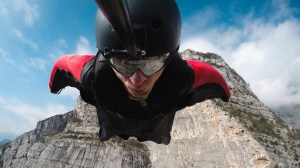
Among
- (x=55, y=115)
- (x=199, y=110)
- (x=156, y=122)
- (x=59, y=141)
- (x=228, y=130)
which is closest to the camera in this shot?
(x=156, y=122)

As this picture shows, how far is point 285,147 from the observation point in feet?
204

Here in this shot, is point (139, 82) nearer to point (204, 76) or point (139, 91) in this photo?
point (139, 91)

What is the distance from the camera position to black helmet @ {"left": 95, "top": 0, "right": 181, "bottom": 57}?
14.7ft

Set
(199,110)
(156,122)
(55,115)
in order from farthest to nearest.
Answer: (55,115) → (199,110) → (156,122)

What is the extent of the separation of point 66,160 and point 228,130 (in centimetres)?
3319

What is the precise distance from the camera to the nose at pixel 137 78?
472 centimetres

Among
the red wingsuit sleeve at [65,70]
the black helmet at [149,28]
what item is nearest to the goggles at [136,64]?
the black helmet at [149,28]

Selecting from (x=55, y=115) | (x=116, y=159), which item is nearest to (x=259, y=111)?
(x=116, y=159)

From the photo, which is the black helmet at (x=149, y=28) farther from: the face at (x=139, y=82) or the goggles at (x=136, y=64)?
the face at (x=139, y=82)

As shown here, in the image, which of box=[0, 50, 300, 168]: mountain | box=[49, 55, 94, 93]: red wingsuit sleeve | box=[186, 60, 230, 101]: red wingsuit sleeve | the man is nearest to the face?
the man


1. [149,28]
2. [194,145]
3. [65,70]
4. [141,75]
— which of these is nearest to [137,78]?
[141,75]

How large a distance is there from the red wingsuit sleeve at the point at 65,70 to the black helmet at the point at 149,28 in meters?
1.74

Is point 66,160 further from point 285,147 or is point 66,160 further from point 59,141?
point 285,147

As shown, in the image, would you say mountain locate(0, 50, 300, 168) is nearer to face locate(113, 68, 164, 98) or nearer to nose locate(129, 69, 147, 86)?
face locate(113, 68, 164, 98)
